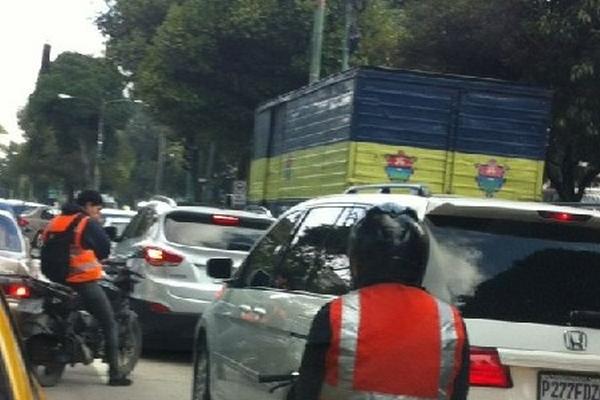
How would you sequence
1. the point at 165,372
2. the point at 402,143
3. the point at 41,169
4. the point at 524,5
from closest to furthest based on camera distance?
the point at 165,372 → the point at 402,143 → the point at 524,5 → the point at 41,169

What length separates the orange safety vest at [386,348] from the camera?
13.0 feet

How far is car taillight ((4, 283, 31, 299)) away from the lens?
9164 mm

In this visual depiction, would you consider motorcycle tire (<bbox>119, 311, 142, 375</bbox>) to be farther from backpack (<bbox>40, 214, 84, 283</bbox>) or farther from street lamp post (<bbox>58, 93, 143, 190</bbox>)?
street lamp post (<bbox>58, 93, 143, 190</bbox>)

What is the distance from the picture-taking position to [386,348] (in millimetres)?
3949

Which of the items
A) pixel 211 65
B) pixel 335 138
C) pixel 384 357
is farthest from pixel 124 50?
pixel 384 357

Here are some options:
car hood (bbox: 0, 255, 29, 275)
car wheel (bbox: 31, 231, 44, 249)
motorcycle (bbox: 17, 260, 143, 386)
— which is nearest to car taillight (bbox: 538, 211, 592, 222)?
motorcycle (bbox: 17, 260, 143, 386)

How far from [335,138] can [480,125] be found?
1.96 m

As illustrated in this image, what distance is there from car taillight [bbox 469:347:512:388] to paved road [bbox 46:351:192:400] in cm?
545

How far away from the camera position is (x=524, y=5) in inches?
895

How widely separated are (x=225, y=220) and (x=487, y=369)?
760 centimetres

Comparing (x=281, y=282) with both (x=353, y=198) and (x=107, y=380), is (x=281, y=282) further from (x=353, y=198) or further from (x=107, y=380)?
(x=107, y=380)

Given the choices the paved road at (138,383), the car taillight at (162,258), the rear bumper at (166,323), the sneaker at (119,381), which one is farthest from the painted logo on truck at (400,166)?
the sneaker at (119,381)

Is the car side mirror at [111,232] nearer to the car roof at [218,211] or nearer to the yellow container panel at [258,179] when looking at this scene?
the car roof at [218,211]

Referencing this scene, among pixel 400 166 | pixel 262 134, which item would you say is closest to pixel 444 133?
pixel 400 166
